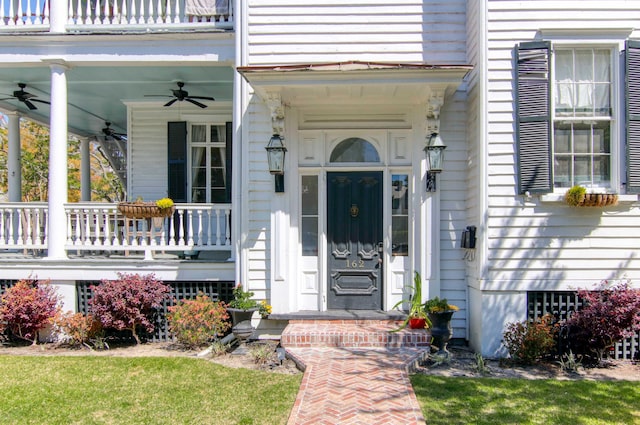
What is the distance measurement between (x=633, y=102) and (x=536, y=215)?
6.48ft

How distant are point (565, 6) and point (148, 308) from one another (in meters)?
7.32

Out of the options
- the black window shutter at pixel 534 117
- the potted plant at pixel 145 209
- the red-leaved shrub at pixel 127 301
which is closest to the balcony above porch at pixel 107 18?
the potted plant at pixel 145 209

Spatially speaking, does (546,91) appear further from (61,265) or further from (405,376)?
(61,265)

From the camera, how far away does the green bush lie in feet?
18.4

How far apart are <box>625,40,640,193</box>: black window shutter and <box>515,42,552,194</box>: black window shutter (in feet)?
3.37

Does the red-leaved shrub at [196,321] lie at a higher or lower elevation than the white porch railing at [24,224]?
lower

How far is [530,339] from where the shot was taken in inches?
221

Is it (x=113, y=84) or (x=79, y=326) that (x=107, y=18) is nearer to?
(x=113, y=84)

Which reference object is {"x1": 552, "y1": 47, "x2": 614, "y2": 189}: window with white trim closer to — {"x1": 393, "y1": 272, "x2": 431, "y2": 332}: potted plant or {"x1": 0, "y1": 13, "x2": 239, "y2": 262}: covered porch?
{"x1": 393, "y1": 272, "x2": 431, "y2": 332}: potted plant

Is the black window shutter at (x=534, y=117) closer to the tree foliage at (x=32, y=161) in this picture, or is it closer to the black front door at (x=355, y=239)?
the black front door at (x=355, y=239)

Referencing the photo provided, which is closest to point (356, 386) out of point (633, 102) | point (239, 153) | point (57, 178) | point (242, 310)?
point (242, 310)

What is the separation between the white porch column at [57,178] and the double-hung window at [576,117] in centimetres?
689

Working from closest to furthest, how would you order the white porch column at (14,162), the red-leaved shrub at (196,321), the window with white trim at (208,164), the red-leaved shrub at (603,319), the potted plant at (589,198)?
the red-leaved shrub at (603,319)
the potted plant at (589,198)
the red-leaved shrub at (196,321)
the window with white trim at (208,164)
the white porch column at (14,162)

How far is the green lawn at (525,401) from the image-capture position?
4.11 m
